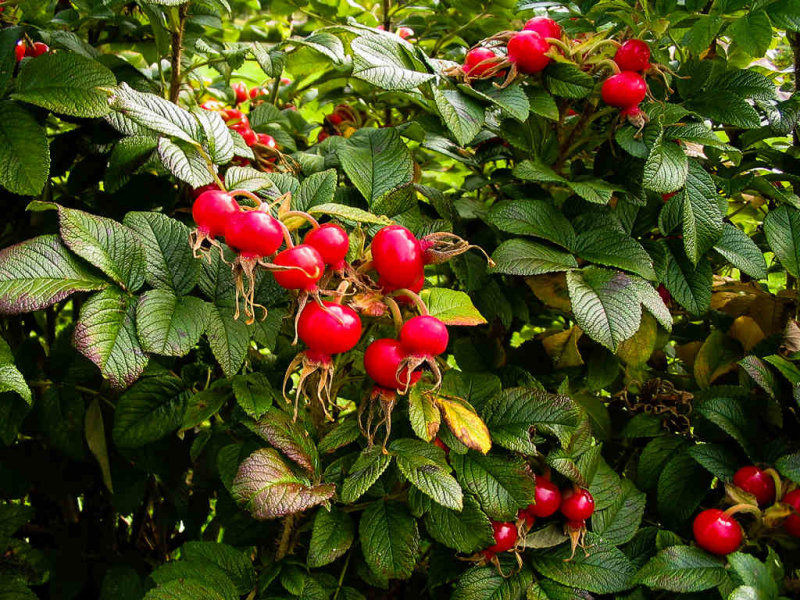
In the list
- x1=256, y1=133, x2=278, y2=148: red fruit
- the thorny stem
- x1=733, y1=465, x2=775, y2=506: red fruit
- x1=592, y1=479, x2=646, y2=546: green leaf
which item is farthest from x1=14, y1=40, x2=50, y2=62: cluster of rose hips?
x1=733, y1=465, x2=775, y2=506: red fruit

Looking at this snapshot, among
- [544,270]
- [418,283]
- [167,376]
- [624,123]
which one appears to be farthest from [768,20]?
[167,376]

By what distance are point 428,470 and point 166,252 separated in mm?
395

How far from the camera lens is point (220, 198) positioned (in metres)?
0.70

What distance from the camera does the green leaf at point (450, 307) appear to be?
771 mm

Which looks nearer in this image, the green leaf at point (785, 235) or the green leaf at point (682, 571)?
the green leaf at point (682, 571)

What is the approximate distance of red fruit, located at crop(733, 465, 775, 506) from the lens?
35.4 inches

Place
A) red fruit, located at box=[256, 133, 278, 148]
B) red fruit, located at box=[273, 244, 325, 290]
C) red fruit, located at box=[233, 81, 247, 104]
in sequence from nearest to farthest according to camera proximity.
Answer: red fruit, located at box=[273, 244, 325, 290], red fruit, located at box=[256, 133, 278, 148], red fruit, located at box=[233, 81, 247, 104]

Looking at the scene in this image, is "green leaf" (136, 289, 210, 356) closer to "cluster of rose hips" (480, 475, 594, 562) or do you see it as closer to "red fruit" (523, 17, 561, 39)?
"cluster of rose hips" (480, 475, 594, 562)

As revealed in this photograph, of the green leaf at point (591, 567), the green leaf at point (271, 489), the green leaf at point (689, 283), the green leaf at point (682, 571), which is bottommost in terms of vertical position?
the green leaf at point (591, 567)

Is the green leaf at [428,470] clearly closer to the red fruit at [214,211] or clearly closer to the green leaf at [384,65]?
the red fruit at [214,211]

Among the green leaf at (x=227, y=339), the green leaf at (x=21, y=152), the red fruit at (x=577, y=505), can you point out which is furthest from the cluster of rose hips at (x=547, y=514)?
the green leaf at (x=21, y=152)

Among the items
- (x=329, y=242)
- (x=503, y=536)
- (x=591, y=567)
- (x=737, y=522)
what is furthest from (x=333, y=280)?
(x=737, y=522)

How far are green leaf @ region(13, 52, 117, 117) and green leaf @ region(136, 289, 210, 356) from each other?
251 millimetres

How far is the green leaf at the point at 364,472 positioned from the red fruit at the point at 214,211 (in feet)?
0.94
